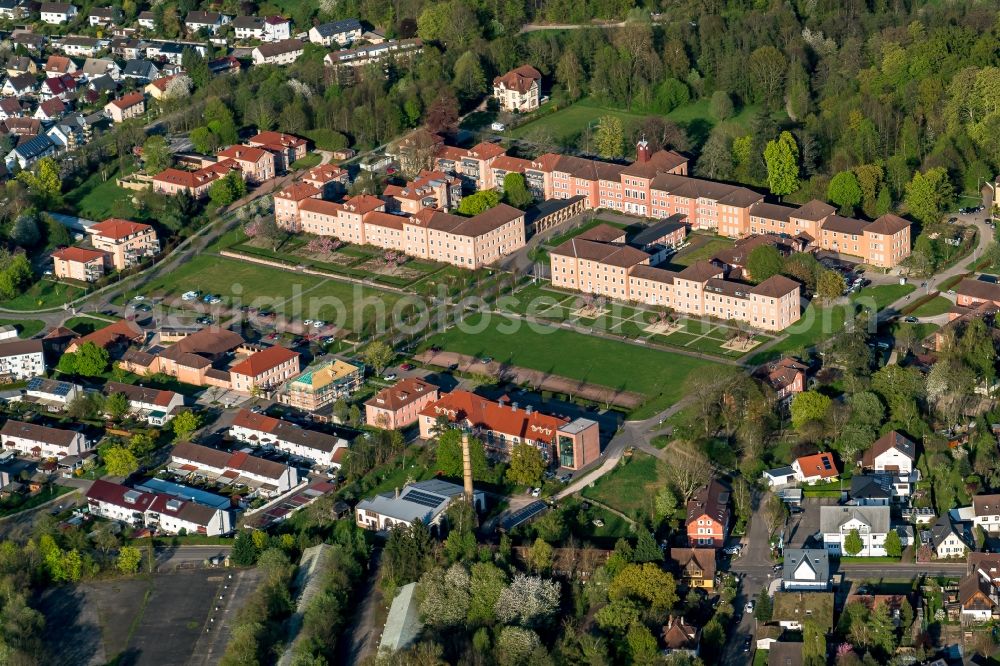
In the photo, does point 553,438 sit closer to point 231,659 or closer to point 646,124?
point 231,659

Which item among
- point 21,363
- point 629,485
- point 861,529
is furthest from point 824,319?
point 21,363

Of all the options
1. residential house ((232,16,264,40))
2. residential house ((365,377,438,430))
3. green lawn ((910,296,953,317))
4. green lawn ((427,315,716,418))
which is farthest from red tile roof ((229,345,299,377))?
residential house ((232,16,264,40))

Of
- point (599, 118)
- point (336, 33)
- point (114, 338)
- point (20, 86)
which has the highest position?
point (336, 33)

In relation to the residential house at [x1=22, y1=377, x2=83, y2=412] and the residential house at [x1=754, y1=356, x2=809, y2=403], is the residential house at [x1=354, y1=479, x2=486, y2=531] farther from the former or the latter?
the residential house at [x1=22, y1=377, x2=83, y2=412]

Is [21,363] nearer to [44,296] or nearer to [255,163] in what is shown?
[44,296]

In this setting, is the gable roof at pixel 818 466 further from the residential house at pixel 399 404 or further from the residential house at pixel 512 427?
the residential house at pixel 399 404

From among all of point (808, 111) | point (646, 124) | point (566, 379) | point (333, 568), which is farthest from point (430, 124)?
point (333, 568)
